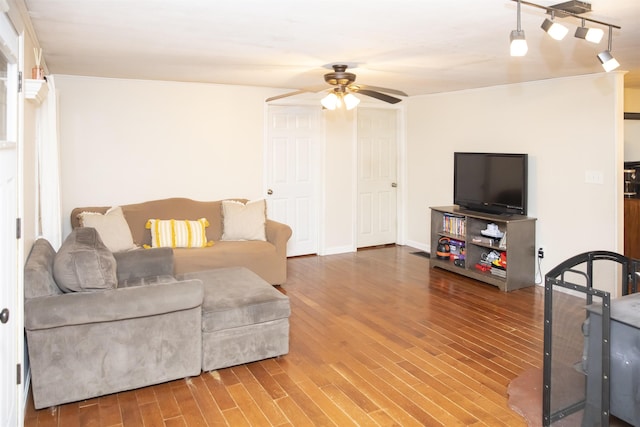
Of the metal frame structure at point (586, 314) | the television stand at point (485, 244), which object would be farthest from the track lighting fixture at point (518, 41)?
the television stand at point (485, 244)

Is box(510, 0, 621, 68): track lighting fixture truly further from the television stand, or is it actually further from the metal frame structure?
the television stand

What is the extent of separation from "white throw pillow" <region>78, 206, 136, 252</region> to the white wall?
3.99 metres

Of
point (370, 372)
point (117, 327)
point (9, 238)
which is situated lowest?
point (370, 372)

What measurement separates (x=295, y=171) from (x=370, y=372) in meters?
3.82

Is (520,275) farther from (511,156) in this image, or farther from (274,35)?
(274,35)

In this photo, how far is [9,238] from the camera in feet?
7.61

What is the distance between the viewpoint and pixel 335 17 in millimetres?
2977

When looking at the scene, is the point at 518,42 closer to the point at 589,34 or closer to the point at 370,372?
the point at 589,34

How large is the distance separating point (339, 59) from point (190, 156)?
255 centimetres

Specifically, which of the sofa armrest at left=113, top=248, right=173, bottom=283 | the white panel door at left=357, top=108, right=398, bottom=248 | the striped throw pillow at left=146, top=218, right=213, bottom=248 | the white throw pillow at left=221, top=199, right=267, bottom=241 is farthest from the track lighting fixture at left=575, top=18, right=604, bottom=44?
the white panel door at left=357, top=108, right=398, bottom=248

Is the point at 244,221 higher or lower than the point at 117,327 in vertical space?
higher

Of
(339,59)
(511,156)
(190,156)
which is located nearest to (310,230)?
(190,156)

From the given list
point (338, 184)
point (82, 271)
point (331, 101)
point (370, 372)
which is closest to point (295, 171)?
point (338, 184)

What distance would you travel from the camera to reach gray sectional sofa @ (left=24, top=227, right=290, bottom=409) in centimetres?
291
